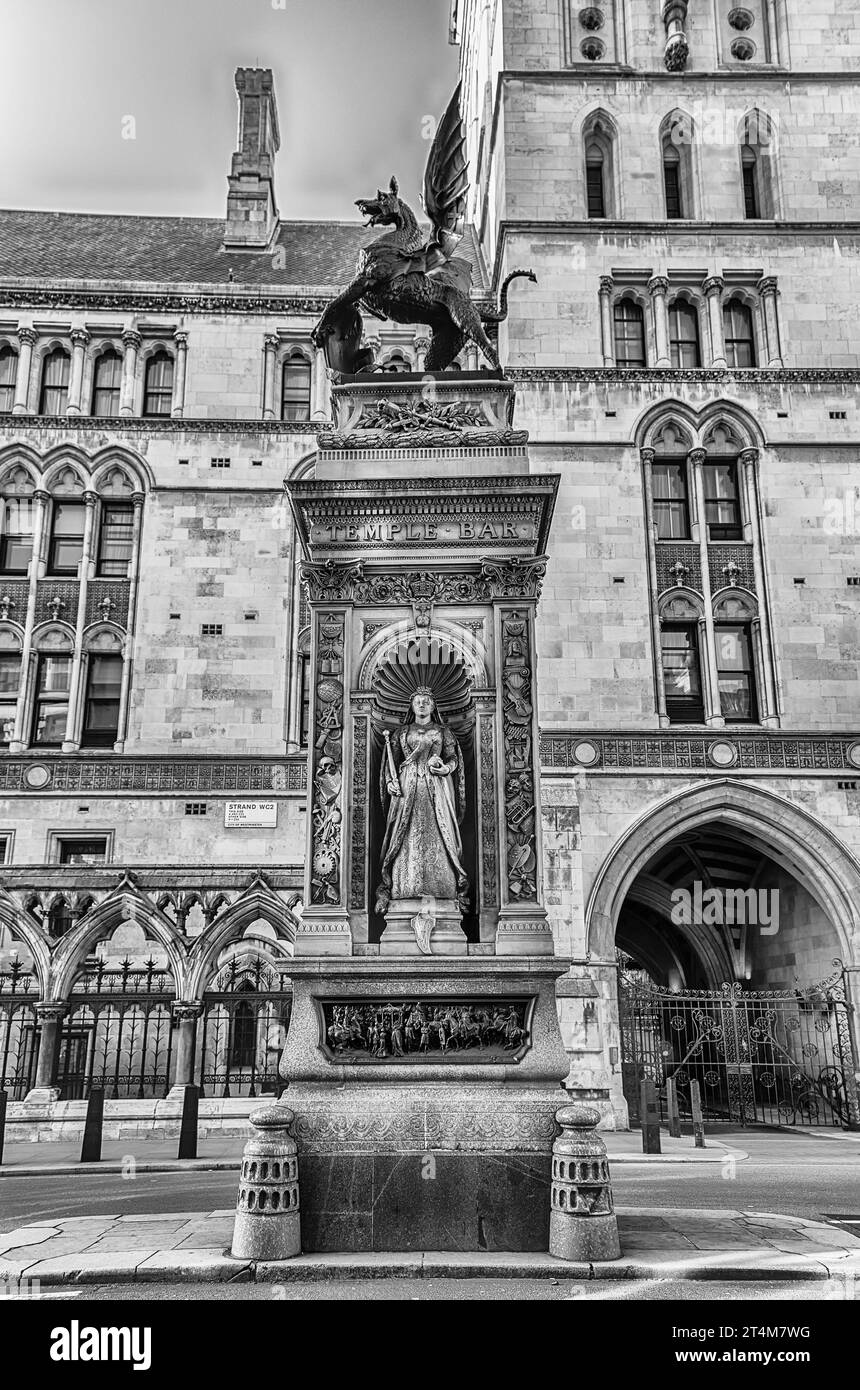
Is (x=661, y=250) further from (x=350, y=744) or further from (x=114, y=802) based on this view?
(x=350, y=744)

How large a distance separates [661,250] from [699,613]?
29.6 feet

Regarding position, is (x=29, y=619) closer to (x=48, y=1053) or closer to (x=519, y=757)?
(x=48, y=1053)

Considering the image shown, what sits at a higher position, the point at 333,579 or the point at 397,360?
the point at 397,360

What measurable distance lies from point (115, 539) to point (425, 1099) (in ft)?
72.1

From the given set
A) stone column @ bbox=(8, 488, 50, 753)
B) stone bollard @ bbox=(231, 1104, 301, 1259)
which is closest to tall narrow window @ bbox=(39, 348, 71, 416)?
stone column @ bbox=(8, 488, 50, 753)

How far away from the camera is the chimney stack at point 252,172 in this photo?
3266cm

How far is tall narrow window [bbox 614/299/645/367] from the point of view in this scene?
88.5 feet

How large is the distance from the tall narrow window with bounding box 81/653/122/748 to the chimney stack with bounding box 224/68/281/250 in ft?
44.8

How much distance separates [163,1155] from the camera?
15844 mm

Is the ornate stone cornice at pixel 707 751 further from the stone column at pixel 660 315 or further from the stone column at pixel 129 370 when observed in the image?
the stone column at pixel 129 370

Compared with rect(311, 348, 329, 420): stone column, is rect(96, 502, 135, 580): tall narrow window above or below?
below

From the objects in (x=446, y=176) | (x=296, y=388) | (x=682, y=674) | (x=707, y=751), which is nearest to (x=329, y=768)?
(x=446, y=176)

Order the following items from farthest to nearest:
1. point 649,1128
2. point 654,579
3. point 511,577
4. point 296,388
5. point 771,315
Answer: point 296,388, point 771,315, point 654,579, point 649,1128, point 511,577

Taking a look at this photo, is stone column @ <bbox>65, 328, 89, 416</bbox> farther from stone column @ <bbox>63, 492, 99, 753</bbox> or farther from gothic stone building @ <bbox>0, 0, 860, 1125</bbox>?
stone column @ <bbox>63, 492, 99, 753</bbox>
